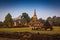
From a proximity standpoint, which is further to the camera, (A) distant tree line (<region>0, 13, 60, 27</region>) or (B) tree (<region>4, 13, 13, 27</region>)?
(B) tree (<region>4, 13, 13, 27</region>)

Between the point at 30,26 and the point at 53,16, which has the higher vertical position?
the point at 53,16

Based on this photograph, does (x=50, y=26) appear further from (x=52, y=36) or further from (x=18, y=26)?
(x=18, y=26)

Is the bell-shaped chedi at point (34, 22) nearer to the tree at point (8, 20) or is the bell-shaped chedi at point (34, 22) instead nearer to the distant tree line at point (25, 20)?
the distant tree line at point (25, 20)

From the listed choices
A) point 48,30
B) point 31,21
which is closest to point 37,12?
point 31,21

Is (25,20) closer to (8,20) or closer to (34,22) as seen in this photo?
(34,22)

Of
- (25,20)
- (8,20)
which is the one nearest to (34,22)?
(25,20)

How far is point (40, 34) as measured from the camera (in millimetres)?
5617

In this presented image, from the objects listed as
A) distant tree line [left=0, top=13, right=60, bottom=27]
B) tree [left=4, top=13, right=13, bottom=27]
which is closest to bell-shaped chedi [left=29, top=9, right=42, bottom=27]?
distant tree line [left=0, top=13, right=60, bottom=27]

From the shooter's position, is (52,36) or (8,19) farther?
(8,19)

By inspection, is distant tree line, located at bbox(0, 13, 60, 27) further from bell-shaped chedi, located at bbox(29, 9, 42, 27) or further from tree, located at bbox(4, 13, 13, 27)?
bell-shaped chedi, located at bbox(29, 9, 42, 27)

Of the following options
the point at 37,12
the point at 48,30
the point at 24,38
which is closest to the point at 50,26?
the point at 48,30

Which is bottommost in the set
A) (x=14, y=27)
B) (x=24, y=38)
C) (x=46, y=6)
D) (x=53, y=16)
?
(x=24, y=38)

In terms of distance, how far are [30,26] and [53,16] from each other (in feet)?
3.12

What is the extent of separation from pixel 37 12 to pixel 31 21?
0.41 m
